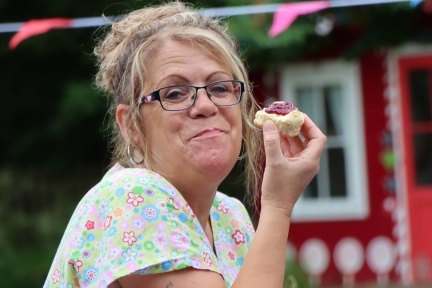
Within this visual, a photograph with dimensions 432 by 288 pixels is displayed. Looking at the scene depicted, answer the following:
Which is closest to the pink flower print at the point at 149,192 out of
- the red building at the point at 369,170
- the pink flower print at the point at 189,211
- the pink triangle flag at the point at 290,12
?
the pink flower print at the point at 189,211

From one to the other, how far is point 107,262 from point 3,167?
30.2 feet

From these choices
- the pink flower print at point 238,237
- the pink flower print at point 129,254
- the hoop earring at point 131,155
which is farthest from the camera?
the pink flower print at point 238,237

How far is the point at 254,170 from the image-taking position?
2562 mm

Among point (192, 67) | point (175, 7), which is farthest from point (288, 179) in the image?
point (175, 7)

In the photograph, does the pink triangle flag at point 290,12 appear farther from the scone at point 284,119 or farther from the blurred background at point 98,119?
the blurred background at point 98,119


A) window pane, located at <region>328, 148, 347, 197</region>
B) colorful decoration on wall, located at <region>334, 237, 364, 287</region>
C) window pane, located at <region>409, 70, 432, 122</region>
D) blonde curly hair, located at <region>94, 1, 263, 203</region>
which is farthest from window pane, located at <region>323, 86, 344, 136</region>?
blonde curly hair, located at <region>94, 1, 263, 203</region>

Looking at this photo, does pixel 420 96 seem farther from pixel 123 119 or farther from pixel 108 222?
pixel 108 222

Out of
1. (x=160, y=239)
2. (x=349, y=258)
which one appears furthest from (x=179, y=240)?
(x=349, y=258)

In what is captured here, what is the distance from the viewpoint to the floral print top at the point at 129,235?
210 cm

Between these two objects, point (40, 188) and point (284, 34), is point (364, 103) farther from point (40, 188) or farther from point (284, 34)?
point (40, 188)

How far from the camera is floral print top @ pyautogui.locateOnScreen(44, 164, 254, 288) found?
2096mm

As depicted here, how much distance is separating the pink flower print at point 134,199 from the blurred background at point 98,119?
761 cm

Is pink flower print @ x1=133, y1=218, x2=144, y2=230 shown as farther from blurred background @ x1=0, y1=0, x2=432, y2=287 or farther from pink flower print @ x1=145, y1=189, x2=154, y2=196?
blurred background @ x1=0, y1=0, x2=432, y2=287

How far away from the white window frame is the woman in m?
8.34
